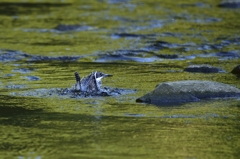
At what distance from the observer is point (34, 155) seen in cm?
664

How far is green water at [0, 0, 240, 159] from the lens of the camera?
6.96 metres

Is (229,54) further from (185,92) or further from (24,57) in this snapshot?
(185,92)

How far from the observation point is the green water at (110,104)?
6.96 metres

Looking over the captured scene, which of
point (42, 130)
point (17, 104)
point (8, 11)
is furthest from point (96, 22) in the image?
point (42, 130)

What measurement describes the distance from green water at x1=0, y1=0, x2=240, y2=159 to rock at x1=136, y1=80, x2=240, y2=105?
191mm

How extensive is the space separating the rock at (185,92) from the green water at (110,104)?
0.19 meters

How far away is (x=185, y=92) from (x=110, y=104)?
3.25 ft

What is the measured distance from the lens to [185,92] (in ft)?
30.0

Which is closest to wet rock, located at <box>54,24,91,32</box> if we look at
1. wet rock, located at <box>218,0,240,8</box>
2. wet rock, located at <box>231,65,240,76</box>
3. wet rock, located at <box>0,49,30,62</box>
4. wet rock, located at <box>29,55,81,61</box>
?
wet rock, located at <box>0,49,30,62</box>

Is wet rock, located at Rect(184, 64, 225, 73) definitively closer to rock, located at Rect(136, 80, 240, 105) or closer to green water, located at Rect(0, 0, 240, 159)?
green water, located at Rect(0, 0, 240, 159)

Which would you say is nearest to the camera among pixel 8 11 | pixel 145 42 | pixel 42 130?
→ pixel 42 130

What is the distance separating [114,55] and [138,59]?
0.55m

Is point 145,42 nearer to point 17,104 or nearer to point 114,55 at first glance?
point 114,55

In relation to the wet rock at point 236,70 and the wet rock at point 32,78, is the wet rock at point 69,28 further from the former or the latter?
the wet rock at point 236,70
